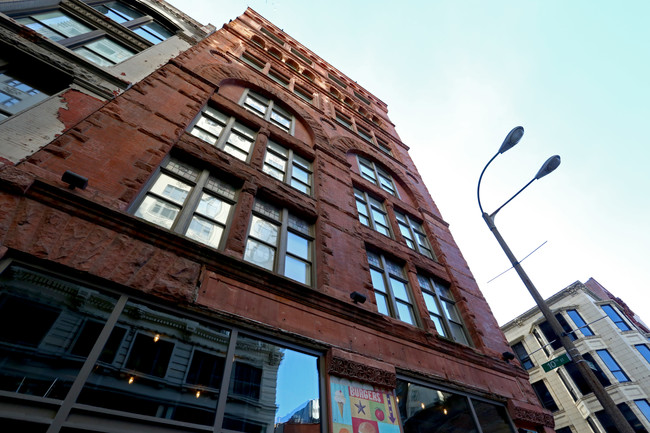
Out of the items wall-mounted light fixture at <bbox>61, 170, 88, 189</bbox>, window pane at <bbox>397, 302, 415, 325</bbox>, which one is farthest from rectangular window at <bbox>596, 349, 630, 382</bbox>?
wall-mounted light fixture at <bbox>61, 170, 88, 189</bbox>

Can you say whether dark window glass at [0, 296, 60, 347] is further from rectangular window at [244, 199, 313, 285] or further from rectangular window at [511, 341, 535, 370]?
rectangular window at [511, 341, 535, 370]

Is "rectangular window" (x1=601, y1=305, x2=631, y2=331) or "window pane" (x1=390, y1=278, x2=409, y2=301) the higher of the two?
"rectangular window" (x1=601, y1=305, x2=631, y2=331)

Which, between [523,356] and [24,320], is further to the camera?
[523,356]

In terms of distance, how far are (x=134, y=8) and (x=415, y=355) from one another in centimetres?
1810

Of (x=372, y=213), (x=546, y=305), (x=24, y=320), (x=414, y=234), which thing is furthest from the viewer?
(x=414, y=234)

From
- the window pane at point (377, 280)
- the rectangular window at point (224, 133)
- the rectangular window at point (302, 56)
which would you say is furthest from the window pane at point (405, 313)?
the rectangular window at point (302, 56)

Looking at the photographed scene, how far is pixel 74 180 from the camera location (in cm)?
510

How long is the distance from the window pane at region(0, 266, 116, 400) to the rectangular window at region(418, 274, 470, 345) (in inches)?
343

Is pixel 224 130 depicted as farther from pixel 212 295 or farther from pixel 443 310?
pixel 443 310

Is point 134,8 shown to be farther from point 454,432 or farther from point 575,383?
point 575,383

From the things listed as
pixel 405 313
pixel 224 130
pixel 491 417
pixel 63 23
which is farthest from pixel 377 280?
pixel 63 23

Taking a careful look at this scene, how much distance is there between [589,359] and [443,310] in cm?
2723

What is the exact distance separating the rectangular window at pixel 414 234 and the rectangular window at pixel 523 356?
2596 centimetres

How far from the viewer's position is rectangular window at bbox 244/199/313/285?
24.2 ft
